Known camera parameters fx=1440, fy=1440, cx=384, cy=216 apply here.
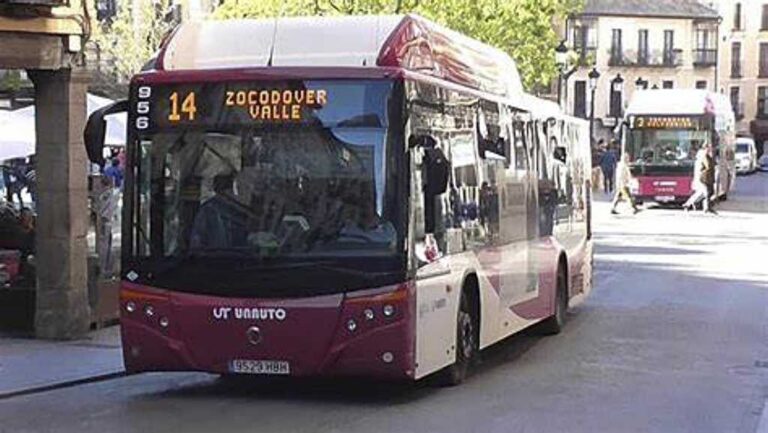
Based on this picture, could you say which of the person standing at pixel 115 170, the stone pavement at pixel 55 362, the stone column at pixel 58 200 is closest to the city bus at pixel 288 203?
the stone pavement at pixel 55 362

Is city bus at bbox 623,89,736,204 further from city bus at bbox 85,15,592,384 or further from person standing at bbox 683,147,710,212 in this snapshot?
city bus at bbox 85,15,592,384

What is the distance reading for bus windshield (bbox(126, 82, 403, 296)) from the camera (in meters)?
10.6

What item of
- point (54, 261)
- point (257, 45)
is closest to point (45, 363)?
point (54, 261)

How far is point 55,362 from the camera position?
13422 millimetres

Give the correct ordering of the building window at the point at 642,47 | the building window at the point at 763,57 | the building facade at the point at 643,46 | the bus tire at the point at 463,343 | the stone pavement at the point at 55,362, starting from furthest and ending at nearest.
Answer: the building window at the point at 763,57, the building window at the point at 642,47, the building facade at the point at 643,46, the stone pavement at the point at 55,362, the bus tire at the point at 463,343

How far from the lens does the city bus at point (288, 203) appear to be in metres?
10.6

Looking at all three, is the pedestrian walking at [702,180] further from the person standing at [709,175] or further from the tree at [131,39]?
the tree at [131,39]

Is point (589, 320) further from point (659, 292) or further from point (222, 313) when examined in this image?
point (222, 313)

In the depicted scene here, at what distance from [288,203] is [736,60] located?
99813mm

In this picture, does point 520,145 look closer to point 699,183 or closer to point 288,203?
point 288,203

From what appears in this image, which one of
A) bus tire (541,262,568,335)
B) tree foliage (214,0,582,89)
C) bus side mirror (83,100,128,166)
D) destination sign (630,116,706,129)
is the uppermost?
tree foliage (214,0,582,89)

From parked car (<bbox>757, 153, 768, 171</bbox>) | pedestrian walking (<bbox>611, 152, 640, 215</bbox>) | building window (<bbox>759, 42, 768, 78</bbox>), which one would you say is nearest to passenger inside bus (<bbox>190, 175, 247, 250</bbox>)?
pedestrian walking (<bbox>611, 152, 640, 215</bbox>)

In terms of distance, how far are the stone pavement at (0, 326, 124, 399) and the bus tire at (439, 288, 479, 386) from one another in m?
3.06

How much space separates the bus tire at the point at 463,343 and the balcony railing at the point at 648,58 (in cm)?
8659
